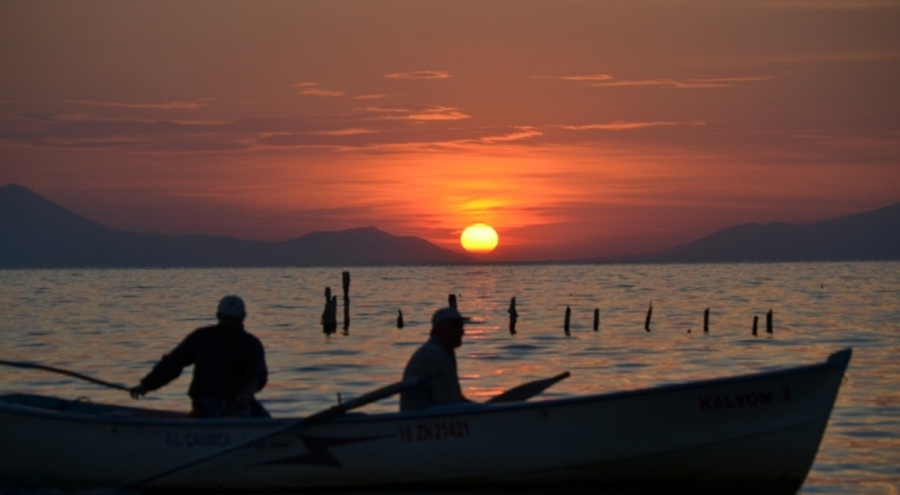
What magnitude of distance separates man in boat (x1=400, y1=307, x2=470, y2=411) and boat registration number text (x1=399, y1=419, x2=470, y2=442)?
0.33 metres

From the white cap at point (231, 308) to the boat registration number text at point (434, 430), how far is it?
8.11 feet

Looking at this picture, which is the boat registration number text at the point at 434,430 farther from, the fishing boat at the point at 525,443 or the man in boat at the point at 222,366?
the man in boat at the point at 222,366

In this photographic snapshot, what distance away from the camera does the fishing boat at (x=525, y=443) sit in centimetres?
1473

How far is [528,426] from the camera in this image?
14781 mm

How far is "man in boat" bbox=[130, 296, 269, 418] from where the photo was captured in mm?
15289

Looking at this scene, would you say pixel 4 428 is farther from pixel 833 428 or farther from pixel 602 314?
pixel 602 314

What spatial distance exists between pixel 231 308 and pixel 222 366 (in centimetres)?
84

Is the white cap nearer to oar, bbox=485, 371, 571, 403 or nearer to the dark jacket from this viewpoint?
the dark jacket

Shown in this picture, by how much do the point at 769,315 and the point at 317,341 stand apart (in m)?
18.1

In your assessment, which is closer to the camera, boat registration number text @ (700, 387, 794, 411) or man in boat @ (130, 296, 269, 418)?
boat registration number text @ (700, 387, 794, 411)


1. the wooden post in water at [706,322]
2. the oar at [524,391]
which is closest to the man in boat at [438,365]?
the oar at [524,391]

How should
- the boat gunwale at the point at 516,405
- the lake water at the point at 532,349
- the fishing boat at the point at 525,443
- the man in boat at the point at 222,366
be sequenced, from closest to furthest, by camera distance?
the boat gunwale at the point at 516,405
the fishing boat at the point at 525,443
the man in boat at the point at 222,366
the lake water at the point at 532,349

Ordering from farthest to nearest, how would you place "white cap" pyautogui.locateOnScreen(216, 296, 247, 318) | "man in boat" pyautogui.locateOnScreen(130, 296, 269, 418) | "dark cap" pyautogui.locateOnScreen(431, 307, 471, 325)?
"man in boat" pyautogui.locateOnScreen(130, 296, 269, 418)
"white cap" pyautogui.locateOnScreen(216, 296, 247, 318)
"dark cap" pyautogui.locateOnScreen(431, 307, 471, 325)

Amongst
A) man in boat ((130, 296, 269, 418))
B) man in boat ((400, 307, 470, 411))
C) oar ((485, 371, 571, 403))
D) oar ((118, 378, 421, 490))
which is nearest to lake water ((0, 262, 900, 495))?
oar ((485, 371, 571, 403))
